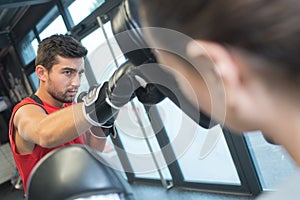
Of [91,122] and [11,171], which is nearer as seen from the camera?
[91,122]

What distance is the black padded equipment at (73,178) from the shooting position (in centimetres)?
48

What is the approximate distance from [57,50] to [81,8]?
2.66 m

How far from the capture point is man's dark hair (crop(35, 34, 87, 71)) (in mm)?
1732

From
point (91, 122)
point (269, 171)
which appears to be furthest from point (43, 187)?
point (269, 171)

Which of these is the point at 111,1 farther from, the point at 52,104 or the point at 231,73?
the point at 231,73

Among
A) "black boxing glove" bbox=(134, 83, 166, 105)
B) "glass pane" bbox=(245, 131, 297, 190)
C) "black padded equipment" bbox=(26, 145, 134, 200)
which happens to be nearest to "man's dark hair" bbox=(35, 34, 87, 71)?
"black boxing glove" bbox=(134, 83, 166, 105)

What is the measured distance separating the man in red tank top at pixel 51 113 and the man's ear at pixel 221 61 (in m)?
0.77

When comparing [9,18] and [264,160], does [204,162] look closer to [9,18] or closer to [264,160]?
[264,160]

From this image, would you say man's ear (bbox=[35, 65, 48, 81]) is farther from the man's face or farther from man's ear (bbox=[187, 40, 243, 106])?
man's ear (bbox=[187, 40, 243, 106])

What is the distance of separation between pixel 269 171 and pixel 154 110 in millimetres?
1298

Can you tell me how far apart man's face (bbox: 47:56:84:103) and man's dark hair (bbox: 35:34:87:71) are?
27 millimetres

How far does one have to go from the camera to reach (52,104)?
176cm

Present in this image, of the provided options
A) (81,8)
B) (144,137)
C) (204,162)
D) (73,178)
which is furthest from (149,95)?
(81,8)

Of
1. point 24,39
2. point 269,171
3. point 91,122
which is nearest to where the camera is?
point 91,122
